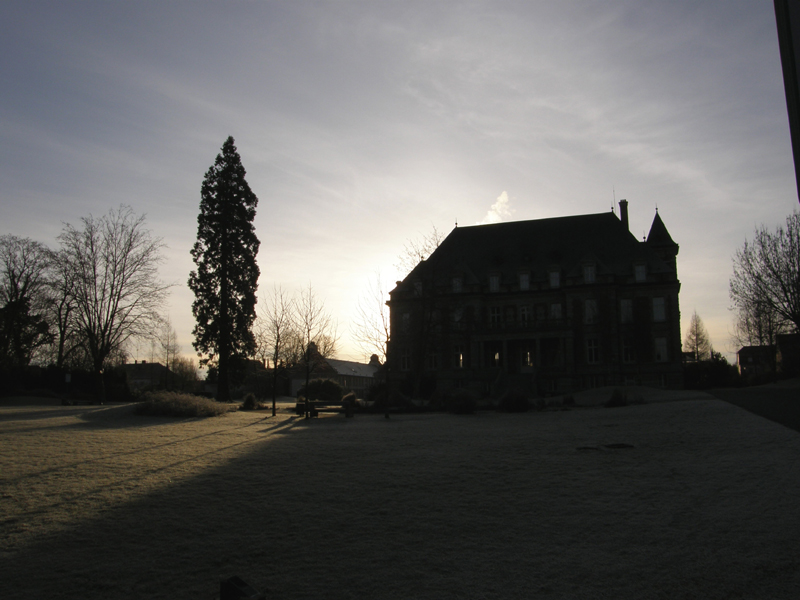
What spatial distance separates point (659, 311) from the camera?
4434 centimetres

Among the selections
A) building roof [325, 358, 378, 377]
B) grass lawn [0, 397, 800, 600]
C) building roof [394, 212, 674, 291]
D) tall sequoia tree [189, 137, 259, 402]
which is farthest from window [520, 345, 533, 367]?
building roof [325, 358, 378, 377]

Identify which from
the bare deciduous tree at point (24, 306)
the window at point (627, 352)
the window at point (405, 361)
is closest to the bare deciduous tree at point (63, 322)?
the bare deciduous tree at point (24, 306)

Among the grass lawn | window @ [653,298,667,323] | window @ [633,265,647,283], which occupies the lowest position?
the grass lawn

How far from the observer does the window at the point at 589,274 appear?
45.8 m

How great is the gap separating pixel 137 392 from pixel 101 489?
43434 millimetres

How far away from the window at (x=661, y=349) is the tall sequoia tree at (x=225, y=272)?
3061 cm

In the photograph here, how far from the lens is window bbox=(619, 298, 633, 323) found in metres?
45.0

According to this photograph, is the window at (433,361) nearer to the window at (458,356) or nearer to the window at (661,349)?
the window at (458,356)

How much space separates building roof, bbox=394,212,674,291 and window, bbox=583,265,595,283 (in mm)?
479

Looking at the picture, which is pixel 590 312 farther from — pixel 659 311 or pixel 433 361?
pixel 433 361

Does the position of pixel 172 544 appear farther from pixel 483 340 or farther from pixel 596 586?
pixel 483 340

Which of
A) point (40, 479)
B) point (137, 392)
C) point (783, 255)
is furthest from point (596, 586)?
point (137, 392)

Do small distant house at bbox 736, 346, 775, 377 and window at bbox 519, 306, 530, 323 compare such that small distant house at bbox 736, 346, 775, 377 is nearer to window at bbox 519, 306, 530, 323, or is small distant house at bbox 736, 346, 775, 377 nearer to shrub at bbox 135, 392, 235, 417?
window at bbox 519, 306, 530, 323

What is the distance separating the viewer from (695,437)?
1244cm
